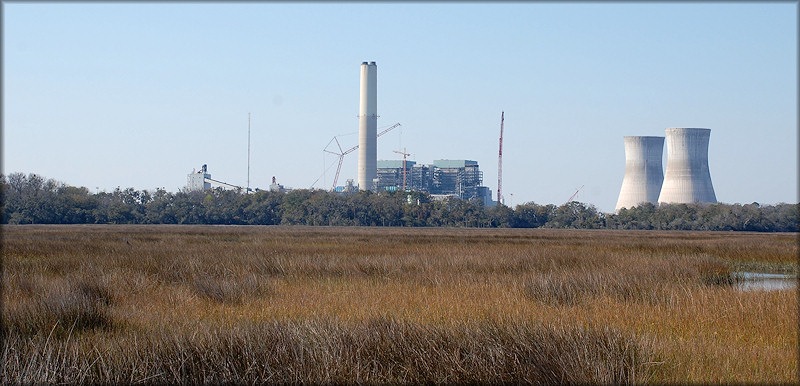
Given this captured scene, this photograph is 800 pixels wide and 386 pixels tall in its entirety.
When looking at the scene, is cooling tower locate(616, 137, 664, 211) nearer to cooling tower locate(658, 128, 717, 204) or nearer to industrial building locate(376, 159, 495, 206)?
cooling tower locate(658, 128, 717, 204)

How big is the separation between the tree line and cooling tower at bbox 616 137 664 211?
270 cm

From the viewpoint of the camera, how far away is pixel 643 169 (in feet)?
292

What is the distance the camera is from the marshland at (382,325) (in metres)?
7.22

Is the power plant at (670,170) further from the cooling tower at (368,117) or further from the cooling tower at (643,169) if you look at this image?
the cooling tower at (368,117)

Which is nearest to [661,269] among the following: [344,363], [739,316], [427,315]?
[739,316]

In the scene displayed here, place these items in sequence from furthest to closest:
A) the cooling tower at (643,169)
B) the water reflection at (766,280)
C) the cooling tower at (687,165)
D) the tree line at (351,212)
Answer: the cooling tower at (643,169) < the tree line at (351,212) < the cooling tower at (687,165) < the water reflection at (766,280)

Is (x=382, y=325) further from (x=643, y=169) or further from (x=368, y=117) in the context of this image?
(x=368, y=117)

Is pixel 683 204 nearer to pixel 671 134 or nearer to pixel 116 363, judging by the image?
pixel 671 134

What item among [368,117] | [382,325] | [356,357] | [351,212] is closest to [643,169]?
[351,212]

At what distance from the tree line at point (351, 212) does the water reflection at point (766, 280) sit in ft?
209

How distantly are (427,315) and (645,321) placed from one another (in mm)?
2928

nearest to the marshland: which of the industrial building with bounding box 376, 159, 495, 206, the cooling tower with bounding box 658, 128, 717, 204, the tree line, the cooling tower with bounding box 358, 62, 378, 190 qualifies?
the cooling tower with bounding box 658, 128, 717, 204

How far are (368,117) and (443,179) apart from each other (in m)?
52.6

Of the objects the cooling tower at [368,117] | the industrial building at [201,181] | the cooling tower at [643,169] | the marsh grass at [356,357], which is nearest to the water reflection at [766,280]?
the marsh grass at [356,357]
